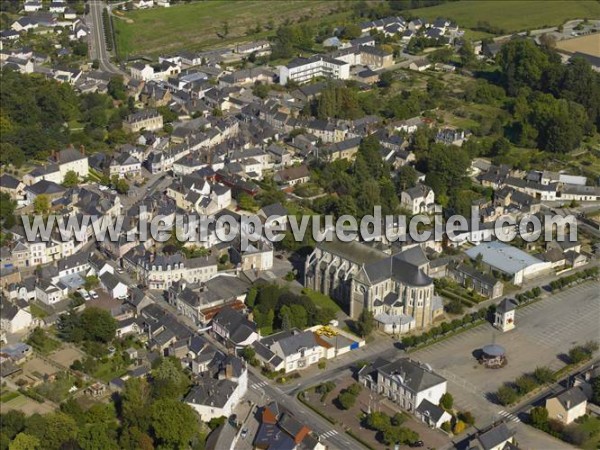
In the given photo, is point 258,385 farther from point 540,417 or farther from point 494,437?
point 540,417

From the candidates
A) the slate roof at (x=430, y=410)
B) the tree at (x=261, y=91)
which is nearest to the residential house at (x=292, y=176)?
the tree at (x=261, y=91)

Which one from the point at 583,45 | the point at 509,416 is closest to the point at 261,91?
the point at 583,45

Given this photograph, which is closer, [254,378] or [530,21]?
[254,378]

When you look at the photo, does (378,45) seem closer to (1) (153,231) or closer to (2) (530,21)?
(2) (530,21)

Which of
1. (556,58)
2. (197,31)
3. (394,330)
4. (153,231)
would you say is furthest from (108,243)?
(197,31)

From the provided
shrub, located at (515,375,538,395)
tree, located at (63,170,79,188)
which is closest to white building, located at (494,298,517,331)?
shrub, located at (515,375,538,395)
